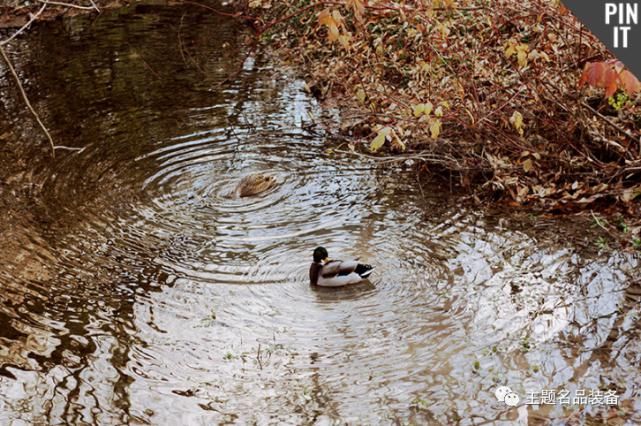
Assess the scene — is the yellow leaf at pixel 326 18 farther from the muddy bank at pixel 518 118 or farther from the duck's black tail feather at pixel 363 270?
the duck's black tail feather at pixel 363 270

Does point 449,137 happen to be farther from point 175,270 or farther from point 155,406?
point 155,406

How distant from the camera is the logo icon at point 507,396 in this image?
654 cm

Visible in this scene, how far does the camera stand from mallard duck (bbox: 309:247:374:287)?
8.57m

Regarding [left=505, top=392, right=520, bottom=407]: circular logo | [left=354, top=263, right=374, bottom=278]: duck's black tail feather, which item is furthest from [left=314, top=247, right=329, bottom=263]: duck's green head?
[left=505, top=392, right=520, bottom=407]: circular logo

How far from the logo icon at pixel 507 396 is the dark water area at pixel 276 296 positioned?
47mm

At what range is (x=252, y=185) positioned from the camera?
11.3m

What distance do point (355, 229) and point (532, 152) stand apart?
99.9 inches

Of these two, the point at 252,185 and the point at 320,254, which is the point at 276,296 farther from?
the point at 252,185

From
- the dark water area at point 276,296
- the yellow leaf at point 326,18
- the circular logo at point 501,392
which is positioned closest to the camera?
the circular logo at point 501,392

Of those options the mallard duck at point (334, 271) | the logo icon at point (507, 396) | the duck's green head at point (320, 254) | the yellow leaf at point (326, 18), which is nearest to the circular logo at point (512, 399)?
the logo icon at point (507, 396)

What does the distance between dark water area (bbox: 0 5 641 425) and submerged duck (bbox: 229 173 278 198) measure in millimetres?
149

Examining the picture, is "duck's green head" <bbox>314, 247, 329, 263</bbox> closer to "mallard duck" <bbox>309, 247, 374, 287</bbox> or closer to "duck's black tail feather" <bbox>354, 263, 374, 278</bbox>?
"mallard duck" <bbox>309, 247, 374, 287</bbox>

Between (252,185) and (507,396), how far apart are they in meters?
5.64

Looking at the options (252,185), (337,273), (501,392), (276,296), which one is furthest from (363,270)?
(252,185)
